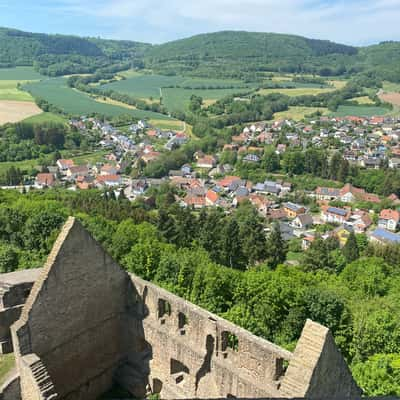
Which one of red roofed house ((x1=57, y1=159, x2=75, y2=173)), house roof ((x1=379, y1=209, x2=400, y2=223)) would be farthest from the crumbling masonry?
red roofed house ((x1=57, y1=159, x2=75, y2=173))

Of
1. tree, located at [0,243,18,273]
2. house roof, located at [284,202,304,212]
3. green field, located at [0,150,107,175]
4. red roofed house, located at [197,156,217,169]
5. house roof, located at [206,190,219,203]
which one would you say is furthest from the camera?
red roofed house, located at [197,156,217,169]

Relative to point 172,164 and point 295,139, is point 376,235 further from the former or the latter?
point 295,139

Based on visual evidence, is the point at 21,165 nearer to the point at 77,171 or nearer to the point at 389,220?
the point at 77,171

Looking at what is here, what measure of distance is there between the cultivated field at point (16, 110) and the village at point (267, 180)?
17.7m

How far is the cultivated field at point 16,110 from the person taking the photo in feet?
496

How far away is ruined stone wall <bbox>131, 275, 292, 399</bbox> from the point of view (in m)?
16.0

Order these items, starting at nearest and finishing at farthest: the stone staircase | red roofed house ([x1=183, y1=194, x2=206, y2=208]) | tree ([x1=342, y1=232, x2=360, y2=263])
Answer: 1. the stone staircase
2. tree ([x1=342, y1=232, x2=360, y2=263])
3. red roofed house ([x1=183, y1=194, x2=206, y2=208])

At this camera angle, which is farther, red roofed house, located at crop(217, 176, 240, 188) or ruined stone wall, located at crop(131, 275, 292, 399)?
red roofed house, located at crop(217, 176, 240, 188)

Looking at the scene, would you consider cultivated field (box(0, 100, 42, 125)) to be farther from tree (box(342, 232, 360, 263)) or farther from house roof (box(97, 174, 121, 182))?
tree (box(342, 232, 360, 263))

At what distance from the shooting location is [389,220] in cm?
8512

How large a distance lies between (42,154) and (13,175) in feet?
96.6

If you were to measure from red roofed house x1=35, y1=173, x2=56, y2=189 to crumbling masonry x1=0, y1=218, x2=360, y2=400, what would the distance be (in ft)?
266

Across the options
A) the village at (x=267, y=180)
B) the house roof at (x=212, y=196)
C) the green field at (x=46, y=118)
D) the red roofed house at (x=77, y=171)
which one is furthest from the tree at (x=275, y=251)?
the green field at (x=46, y=118)

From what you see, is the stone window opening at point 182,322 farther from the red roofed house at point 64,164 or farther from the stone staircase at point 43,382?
the red roofed house at point 64,164
